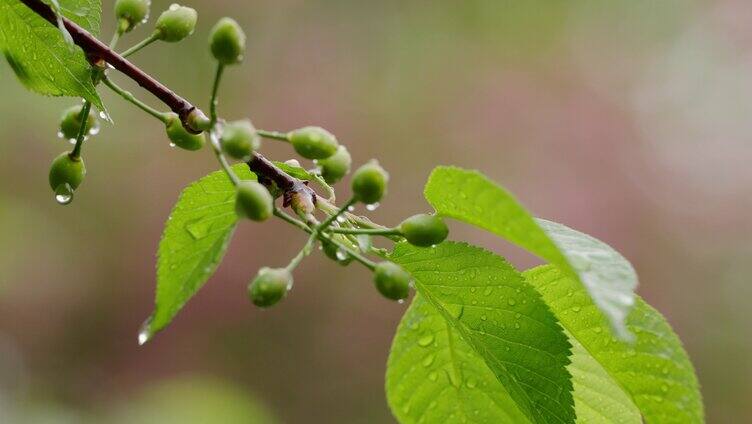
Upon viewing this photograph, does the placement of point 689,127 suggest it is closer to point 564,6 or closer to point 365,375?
point 564,6

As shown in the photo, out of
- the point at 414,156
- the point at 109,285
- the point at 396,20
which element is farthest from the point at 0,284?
the point at 396,20

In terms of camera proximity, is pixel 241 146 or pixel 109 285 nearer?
pixel 241 146

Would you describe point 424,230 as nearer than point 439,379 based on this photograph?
Yes

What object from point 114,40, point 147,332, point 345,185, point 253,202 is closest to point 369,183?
point 253,202

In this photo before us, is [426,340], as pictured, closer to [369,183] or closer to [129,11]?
[369,183]

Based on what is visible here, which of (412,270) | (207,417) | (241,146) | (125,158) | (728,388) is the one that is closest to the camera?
(241,146)

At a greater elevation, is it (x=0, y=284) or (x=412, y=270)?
(x=412, y=270)

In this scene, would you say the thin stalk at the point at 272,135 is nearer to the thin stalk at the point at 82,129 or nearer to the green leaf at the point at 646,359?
the thin stalk at the point at 82,129

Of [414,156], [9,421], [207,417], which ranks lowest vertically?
[9,421]
